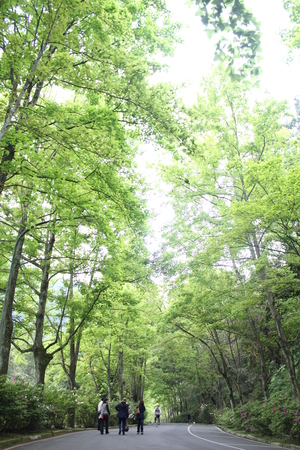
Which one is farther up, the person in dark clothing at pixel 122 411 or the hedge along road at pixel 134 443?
the person in dark clothing at pixel 122 411

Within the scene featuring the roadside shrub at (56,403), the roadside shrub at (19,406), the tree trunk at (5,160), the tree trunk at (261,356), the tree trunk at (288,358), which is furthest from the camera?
the tree trunk at (261,356)

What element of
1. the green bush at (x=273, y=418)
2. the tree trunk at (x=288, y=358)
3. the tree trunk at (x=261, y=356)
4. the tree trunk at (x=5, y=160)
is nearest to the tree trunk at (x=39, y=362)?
the tree trunk at (x=5, y=160)

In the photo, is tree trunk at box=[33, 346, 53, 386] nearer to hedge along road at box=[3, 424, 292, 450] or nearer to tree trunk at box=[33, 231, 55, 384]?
tree trunk at box=[33, 231, 55, 384]

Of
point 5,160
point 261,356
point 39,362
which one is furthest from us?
point 261,356

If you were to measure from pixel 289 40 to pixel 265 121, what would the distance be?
9.99 ft

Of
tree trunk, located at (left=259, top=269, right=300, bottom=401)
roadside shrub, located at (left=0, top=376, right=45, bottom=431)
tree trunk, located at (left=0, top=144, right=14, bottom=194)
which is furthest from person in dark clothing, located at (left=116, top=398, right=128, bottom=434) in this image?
tree trunk, located at (left=0, top=144, right=14, bottom=194)

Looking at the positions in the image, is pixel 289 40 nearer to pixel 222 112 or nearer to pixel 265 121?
pixel 265 121

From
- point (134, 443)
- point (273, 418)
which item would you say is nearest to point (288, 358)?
point (273, 418)

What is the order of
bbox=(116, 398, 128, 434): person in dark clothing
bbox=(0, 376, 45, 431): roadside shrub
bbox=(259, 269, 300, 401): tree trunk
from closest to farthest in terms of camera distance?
bbox=(0, 376, 45, 431): roadside shrub
bbox=(259, 269, 300, 401): tree trunk
bbox=(116, 398, 128, 434): person in dark clothing

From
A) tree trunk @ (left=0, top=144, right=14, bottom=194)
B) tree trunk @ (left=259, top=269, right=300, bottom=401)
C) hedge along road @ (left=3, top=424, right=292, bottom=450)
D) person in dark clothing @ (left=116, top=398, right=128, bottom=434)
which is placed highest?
tree trunk @ (left=0, top=144, right=14, bottom=194)

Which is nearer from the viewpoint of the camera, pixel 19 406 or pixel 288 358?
pixel 19 406

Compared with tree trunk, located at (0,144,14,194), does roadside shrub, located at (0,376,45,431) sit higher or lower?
lower

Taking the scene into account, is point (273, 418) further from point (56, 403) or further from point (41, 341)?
point (41, 341)

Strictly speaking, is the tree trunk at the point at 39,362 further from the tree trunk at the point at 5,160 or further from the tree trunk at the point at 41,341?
the tree trunk at the point at 5,160
